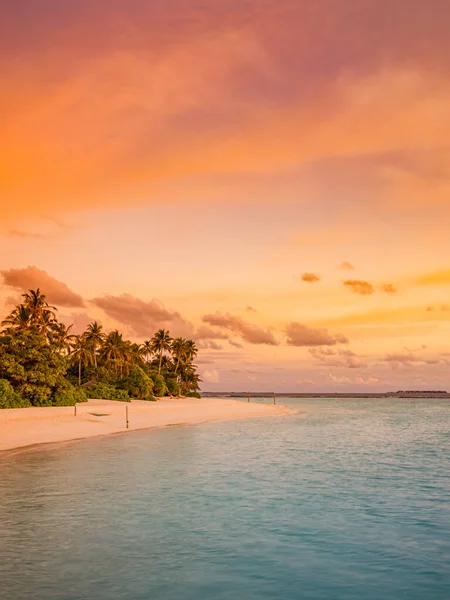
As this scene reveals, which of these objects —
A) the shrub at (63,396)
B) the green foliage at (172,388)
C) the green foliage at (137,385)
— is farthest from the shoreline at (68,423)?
the green foliage at (172,388)

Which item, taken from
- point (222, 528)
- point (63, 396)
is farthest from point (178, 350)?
point (222, 528)

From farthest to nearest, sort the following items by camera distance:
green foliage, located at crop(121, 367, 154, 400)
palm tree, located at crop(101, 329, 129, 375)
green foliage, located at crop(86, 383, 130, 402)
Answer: palm tree, located at crop(101, 329, 129, 375), green foliage, located at crop(121, 367, 154, 400), green foliage, located at crop(86, 383, 130, 402)

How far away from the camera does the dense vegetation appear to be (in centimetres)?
6700

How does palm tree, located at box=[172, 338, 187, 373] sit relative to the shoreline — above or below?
above

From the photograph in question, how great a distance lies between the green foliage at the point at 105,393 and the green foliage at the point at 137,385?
5.87 metres

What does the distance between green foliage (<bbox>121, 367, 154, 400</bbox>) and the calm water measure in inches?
2792

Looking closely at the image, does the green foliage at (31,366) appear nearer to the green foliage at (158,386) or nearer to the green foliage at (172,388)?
the green foliage at (158,386)

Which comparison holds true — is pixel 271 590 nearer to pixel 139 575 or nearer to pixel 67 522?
pixel 139 575

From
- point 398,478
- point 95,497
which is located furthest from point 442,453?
point 95,497

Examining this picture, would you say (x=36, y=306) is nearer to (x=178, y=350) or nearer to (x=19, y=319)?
(x=19, y=319)

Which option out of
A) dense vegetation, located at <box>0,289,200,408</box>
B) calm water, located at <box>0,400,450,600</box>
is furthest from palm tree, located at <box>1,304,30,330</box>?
calm water, located at <box>0,400,450,600</box>

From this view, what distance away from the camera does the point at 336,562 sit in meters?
14.9

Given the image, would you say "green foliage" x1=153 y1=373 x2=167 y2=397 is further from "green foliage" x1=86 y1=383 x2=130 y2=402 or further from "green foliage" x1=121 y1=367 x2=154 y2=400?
"green foliage" x1=86 y1=383 x2=130 y2=402

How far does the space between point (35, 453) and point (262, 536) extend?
24.7 metres
